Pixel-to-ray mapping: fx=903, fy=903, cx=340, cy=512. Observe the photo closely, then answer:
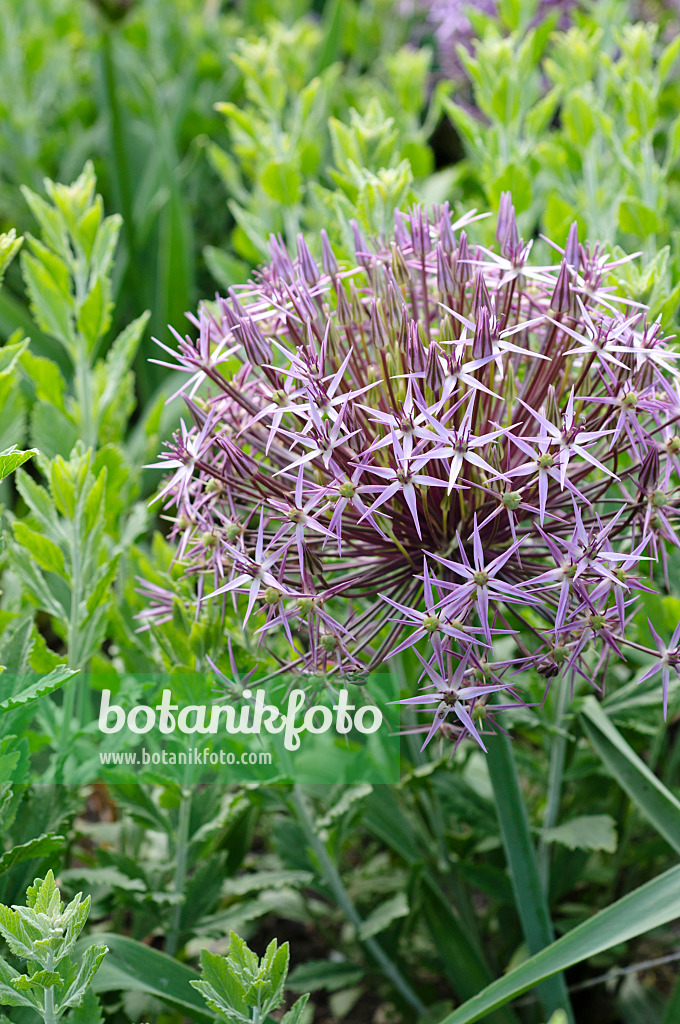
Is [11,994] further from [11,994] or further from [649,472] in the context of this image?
[649,472]

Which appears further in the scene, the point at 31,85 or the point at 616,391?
the point at 31,85

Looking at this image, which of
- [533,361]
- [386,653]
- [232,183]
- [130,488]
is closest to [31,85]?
[232,183]

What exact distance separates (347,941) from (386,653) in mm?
556

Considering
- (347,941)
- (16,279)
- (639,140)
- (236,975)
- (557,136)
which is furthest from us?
(16,279)

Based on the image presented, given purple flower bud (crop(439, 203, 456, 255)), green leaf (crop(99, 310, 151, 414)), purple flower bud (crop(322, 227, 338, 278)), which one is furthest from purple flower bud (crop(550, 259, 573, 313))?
green leaf (crop(99, 310, 151, 414))

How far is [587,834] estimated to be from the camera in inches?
35.9

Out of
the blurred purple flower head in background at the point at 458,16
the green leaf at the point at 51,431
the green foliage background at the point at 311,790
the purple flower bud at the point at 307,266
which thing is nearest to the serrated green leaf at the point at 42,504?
the green foliage background at the point at 311,790

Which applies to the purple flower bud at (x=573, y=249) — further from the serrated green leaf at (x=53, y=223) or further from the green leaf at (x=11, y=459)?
the serrated green leaf at (x=53, y=223)

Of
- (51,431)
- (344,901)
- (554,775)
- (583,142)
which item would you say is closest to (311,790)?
(344,901)

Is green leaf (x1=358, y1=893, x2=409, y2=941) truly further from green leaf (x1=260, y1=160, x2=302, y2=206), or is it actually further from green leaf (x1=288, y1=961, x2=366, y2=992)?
green leaf (x1=260, y1=160, x2=302, y2=206)

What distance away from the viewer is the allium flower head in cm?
66

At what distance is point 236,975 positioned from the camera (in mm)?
667

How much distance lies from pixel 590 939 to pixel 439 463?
15.6 inches

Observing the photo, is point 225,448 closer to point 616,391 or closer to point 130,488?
point 616,391
